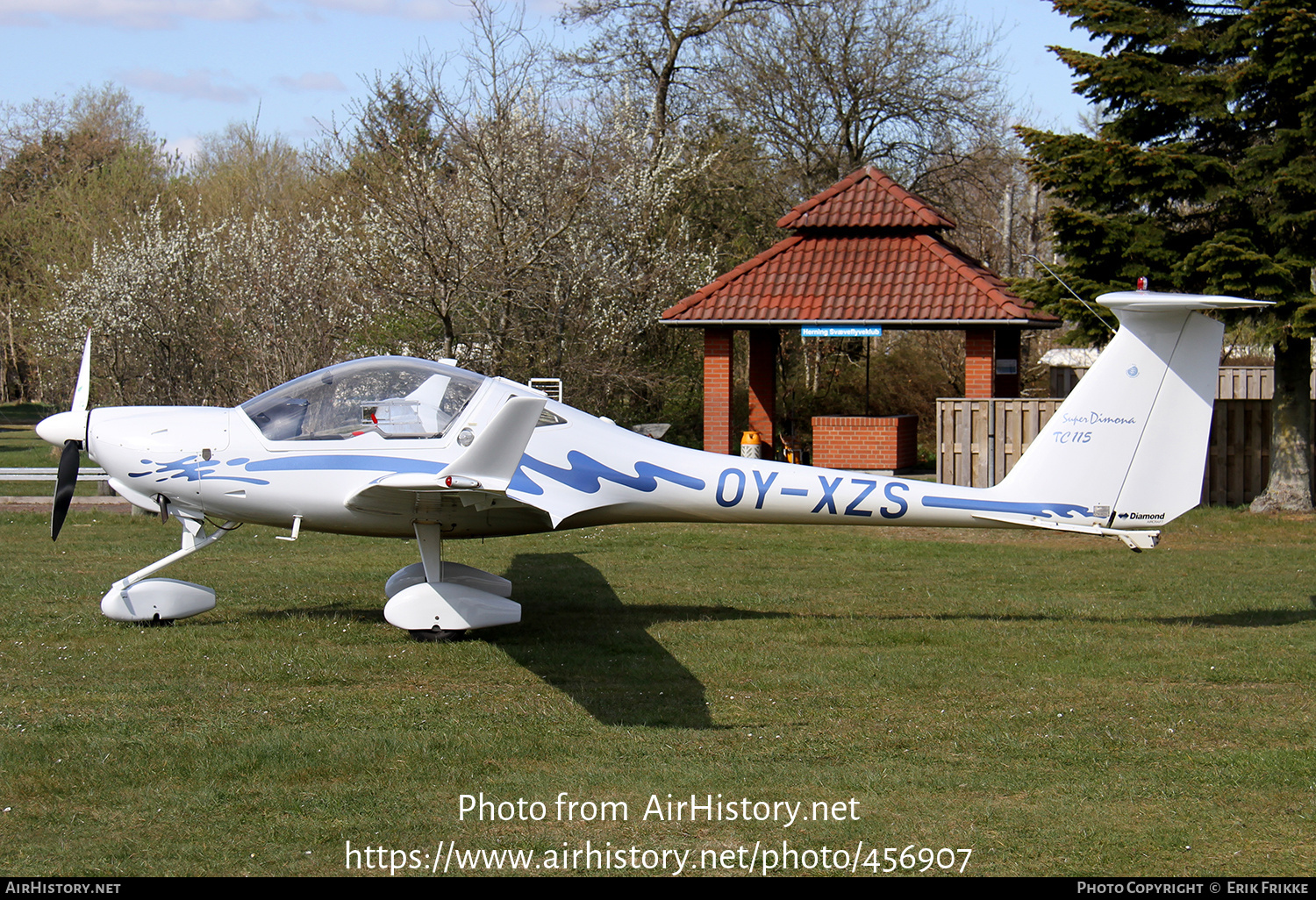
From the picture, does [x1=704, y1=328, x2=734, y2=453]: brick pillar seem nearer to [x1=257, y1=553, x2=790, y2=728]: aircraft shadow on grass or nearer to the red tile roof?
the red tile roof

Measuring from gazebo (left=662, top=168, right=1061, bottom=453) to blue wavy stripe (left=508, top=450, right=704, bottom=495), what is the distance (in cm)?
1107

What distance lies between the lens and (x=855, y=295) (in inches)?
797

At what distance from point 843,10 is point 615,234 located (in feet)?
35.8

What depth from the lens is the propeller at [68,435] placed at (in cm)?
889

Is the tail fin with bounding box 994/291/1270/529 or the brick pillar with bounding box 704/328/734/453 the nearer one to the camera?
the tail fin with bounding box 994/291/1270/529

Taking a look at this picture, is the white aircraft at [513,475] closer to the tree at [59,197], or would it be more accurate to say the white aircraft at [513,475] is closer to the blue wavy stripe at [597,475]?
the blue wavy stripe at [597,475]

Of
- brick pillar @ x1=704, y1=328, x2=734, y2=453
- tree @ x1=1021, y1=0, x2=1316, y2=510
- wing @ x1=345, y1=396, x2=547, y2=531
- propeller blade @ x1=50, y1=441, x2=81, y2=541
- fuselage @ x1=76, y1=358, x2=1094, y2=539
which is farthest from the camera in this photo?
brick pillar @ x1=704, y1=328, x2=734, y2=453

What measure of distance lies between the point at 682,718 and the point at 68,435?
555 centimetres

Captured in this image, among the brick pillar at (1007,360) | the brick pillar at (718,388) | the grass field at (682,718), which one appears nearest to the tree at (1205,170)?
the brick pillar at (1007,360)

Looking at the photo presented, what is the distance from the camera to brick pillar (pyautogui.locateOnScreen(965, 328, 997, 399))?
19406mm

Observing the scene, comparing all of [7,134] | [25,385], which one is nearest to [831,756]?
[7,134]

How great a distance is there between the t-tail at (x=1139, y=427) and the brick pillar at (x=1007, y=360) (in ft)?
36.9

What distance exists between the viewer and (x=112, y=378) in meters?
26.0

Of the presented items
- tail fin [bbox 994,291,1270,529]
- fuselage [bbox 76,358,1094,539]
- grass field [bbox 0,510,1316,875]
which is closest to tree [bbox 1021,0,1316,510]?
grass field [bbox 0,510,1316,875]
